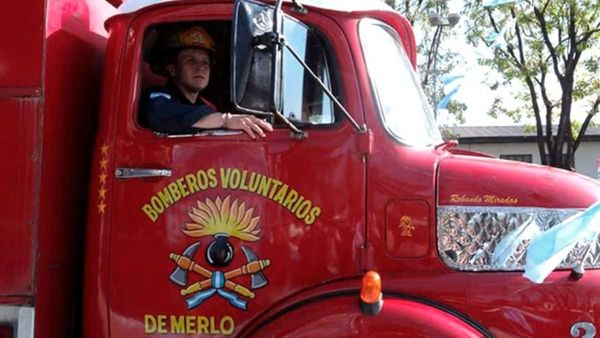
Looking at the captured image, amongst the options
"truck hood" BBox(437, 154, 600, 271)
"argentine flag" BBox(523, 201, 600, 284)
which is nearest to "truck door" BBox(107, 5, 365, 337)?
"truck hood" BBox(437, 154, 600, 271)

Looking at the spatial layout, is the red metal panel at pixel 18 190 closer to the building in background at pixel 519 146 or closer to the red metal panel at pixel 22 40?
the red metal panel at pixel 22 40

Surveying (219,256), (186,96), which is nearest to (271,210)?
(219,256)

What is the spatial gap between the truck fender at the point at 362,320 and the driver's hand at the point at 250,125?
31.5 inches

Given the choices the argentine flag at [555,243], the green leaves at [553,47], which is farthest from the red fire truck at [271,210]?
the green leaves at [553,47]

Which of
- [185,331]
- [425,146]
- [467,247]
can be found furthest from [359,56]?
[185,331]

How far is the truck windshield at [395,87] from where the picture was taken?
3527 mm

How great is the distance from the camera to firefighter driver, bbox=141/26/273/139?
3455 mm

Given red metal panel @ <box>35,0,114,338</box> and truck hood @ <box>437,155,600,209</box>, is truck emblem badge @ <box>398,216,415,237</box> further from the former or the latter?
red metal panel @ <box>35,0,114,338</box>

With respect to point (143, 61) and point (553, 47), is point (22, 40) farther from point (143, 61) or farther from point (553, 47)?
point (553, 47)

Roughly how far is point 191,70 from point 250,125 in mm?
613

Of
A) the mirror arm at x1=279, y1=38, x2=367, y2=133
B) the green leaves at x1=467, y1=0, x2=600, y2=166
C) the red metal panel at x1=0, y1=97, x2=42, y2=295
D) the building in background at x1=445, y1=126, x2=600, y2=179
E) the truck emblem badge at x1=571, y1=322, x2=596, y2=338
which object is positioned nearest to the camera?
the truck emblem badge at x1=571, y1=322, x2=596, y2=338

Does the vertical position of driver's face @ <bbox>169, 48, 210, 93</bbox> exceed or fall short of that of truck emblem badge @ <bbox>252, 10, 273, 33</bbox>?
it falls short

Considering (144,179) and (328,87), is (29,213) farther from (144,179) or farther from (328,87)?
(328,87)

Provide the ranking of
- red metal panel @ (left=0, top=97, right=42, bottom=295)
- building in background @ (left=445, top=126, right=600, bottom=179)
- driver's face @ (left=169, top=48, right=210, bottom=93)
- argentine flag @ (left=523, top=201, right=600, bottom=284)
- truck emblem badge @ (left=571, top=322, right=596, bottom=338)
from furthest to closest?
building in background @ (left=445, top=126, right=600, bottom=179) → driver's face @ (left=169, top=48, right=210, bottom=93) → red metal panel @ (left=0, top=97, right=42, bottom=295) → truck emblem badge @ (left=571, top=322, right=596, bottom=338) → argentine flag @ (left=523, top=201, right=600, bottom=284)
